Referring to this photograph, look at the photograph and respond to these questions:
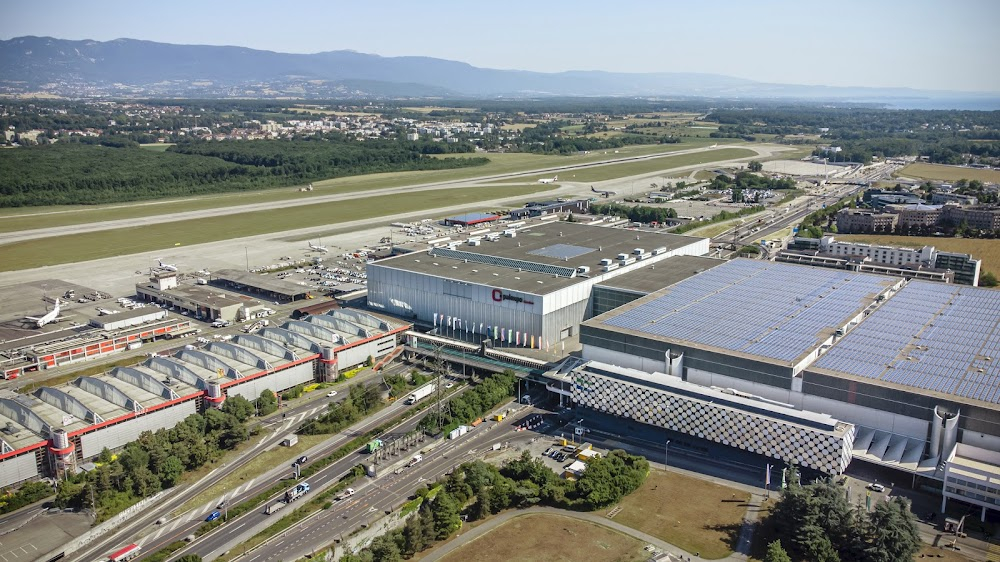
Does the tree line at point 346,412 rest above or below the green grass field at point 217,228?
below

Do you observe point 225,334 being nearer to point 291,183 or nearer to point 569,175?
point 291,183

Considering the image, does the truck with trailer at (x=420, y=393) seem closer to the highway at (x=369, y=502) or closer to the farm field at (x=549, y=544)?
the highway at (x=369, y=502)

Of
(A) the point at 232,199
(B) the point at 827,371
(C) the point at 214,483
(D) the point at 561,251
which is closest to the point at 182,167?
(A) the point at 232,199

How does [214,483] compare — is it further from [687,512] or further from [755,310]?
[755,310]

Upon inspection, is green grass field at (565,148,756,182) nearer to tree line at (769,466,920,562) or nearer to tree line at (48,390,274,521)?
tree line at (48,390,274,521)

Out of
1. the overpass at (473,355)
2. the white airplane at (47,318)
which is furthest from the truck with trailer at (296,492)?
the white airplane at (47,318)

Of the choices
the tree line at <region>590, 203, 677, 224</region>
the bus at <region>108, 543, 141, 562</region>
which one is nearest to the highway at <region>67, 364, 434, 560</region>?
the bus at <region>108, 543, 141, 562</region>
